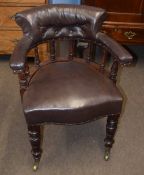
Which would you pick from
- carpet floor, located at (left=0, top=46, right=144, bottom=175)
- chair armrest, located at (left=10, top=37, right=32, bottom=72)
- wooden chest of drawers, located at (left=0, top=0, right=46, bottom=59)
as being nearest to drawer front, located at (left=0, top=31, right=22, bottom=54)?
wooden chest of drawers, located at (left=0, top=0, right=46, bottom=59)

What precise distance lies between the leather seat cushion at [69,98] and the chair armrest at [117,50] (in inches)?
7.4

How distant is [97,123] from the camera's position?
211 cm

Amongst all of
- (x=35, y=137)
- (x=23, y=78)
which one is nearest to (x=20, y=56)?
(x=23, y=78)

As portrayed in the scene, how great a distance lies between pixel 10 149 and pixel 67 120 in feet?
1.92

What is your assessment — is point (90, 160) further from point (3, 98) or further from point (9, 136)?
point (3, 98)

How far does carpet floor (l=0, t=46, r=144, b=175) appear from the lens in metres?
1.74

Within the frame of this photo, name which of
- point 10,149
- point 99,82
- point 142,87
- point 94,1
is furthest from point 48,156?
point 94,1

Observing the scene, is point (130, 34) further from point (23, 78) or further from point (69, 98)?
point (23, 78)

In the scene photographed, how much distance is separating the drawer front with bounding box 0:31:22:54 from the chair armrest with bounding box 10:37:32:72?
36.0 inches

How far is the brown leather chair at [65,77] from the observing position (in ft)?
4.87

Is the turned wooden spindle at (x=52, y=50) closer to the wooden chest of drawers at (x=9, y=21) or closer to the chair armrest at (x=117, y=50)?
the chair armrest at (x=117, y=50)

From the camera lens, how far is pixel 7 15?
238 centimetres

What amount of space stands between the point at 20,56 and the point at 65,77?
1.12 feet

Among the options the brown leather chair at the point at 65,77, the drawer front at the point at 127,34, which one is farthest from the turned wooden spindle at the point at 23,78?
the drawer front at the point at 127,34
